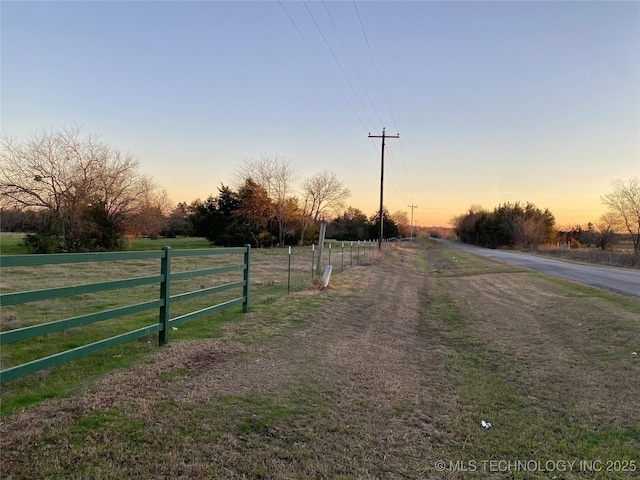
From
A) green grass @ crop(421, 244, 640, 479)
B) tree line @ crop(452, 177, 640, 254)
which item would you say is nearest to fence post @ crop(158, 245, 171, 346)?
green grass @ crop(421, 244, 640, 479)

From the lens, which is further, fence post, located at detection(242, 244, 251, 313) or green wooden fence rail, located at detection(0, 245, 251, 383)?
fence post, located at detection(242, 244, 251, 313)

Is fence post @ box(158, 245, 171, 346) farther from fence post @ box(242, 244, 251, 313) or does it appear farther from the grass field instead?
fence post @ box(242, 244, 251, 313)

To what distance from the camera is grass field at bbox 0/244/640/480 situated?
3.14m

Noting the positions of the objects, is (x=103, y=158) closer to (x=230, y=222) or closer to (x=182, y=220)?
(x=230, y=222)

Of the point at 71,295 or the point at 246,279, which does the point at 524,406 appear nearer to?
the point at 71,295

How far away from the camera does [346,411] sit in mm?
4207

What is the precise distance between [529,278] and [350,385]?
1575 centimetres

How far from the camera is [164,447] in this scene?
10.6 ft

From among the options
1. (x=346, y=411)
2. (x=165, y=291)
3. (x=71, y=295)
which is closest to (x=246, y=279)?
(x=165, y=291)

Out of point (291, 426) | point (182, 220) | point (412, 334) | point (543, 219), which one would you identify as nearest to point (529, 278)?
point (412, 334)

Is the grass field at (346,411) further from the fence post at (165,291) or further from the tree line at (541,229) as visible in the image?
the tree line at (541,229)

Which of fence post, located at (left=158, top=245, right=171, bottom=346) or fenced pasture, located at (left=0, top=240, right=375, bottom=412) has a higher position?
fence post, located at (left=158, top=245, right=171, bottom=346)

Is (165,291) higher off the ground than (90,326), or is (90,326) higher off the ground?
(165,291)

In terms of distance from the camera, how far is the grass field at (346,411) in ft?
10.3
